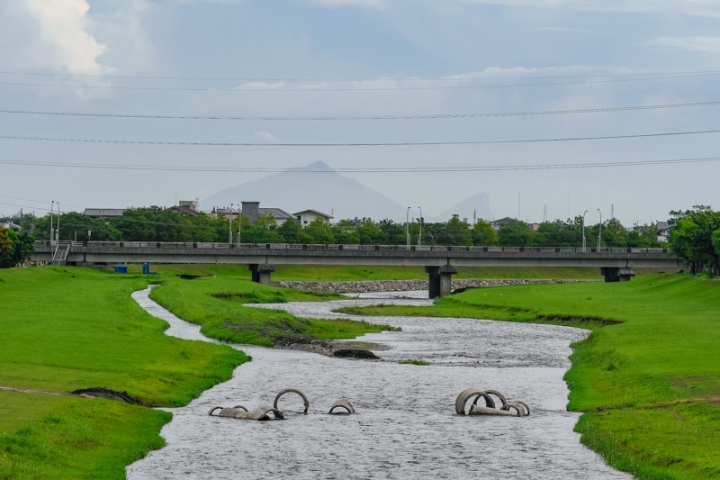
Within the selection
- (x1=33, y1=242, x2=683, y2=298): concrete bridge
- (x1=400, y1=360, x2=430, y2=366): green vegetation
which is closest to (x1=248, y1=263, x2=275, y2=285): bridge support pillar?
(x1=33, y1=242, x2=683, y2=298): concrete bridge

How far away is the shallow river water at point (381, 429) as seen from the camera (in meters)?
24.2

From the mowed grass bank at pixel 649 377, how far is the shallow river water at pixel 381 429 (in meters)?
0.90

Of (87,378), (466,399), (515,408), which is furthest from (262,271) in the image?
(466,399)

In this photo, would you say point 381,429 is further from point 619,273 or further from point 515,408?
point 619,273

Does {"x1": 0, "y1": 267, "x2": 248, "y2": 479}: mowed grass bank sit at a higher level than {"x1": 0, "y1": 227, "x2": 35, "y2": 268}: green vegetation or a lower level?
lower

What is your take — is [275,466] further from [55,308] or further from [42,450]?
[55,308]

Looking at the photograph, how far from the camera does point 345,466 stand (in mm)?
24375

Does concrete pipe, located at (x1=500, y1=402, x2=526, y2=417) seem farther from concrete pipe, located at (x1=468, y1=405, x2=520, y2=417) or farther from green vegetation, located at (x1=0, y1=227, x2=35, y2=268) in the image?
green vegetation, located at (x1=0, y1=227, x2=35, y2=268)

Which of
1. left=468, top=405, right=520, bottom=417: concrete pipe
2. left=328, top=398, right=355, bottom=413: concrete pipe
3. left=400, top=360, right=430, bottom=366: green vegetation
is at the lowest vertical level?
left=400, top=360, right=430, bottom=366: green vegetation

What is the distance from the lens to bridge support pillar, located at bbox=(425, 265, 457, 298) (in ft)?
451

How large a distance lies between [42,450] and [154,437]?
4613 millimetres

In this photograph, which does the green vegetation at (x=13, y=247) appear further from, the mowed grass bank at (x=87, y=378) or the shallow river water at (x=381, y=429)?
the shallow river water at (x=381, y=429)

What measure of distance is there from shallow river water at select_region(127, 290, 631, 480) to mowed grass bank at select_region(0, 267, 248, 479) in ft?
3.22

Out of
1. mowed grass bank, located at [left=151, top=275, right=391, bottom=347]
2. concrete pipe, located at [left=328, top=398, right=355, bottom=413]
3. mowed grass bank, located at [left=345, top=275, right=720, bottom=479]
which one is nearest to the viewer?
mowed grass bank, located at [left=345, top=275, right=720, bottom=479]
